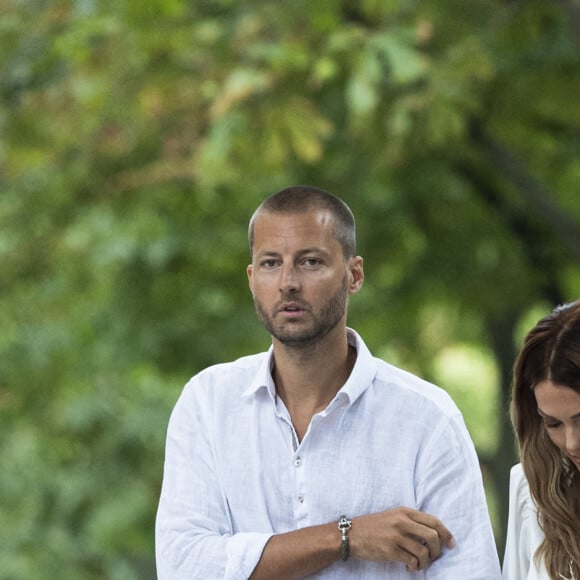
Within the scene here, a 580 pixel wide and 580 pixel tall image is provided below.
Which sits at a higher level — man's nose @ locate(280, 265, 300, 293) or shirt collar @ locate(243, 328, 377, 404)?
man's nose @ locate(280, 265, 300, 293)

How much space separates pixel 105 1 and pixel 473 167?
3328 millimetres

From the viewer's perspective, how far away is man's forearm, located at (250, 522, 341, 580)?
9.20ft

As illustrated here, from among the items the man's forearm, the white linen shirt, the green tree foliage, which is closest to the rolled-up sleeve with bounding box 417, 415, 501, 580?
the white linen shirt

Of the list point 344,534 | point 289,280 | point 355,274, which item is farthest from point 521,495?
point 289,280

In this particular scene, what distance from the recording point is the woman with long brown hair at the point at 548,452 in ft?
9.13

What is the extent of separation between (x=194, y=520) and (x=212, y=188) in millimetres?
4966

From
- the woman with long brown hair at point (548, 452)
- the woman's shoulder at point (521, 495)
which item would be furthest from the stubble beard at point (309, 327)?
the woman's shoulder at point (521, 495)

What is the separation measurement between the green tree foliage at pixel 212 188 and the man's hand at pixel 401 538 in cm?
328

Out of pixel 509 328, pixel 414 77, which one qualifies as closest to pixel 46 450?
pixel 509 328

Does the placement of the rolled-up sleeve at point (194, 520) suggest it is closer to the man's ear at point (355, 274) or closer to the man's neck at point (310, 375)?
the man's neck at point (310, 375)

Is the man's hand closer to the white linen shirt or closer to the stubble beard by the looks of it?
the white linen shirt

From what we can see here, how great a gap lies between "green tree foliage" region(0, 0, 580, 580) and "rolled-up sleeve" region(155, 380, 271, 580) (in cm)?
303

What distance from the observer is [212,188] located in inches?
307

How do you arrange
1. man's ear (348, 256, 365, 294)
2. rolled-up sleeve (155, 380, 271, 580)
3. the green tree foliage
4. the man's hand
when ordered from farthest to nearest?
the green tree foliage
man's ear (348, 256, 365, 294)
rolled-up sleeve (155, 380, 271, 580)
the man's hand
